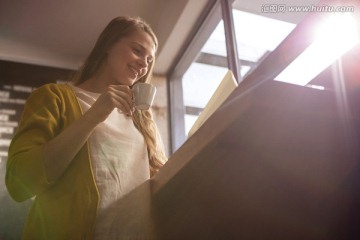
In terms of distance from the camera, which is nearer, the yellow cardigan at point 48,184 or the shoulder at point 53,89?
the yellow cardigan at point 48,184

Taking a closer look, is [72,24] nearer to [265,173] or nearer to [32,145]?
[32,145]

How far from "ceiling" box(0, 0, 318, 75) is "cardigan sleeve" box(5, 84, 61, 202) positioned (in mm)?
1553

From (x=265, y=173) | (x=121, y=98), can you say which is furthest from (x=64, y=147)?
(x=265, y=173)

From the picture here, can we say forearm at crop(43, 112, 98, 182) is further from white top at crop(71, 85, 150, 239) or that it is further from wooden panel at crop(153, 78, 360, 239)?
wooden panel at crop(153, 78, 360, 239)

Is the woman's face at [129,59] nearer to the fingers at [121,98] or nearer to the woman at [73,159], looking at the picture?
the woman at [73,159]

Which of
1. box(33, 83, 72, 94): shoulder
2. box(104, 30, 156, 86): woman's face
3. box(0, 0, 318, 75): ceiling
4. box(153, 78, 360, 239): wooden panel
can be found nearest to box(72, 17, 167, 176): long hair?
box(104, 30, 156, 86): woman's face

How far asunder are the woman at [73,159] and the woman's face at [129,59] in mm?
151

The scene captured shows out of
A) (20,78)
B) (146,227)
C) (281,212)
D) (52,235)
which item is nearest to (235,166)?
(281,212)

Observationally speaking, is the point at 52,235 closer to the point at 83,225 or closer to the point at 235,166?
the point at 83,225

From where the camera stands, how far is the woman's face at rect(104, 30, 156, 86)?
1.08 m

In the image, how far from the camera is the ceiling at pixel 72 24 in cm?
230

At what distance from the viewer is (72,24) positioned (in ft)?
8.16

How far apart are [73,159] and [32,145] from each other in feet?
0.31

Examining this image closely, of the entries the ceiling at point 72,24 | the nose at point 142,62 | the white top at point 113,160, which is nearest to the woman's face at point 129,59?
the nose at point 142,62
